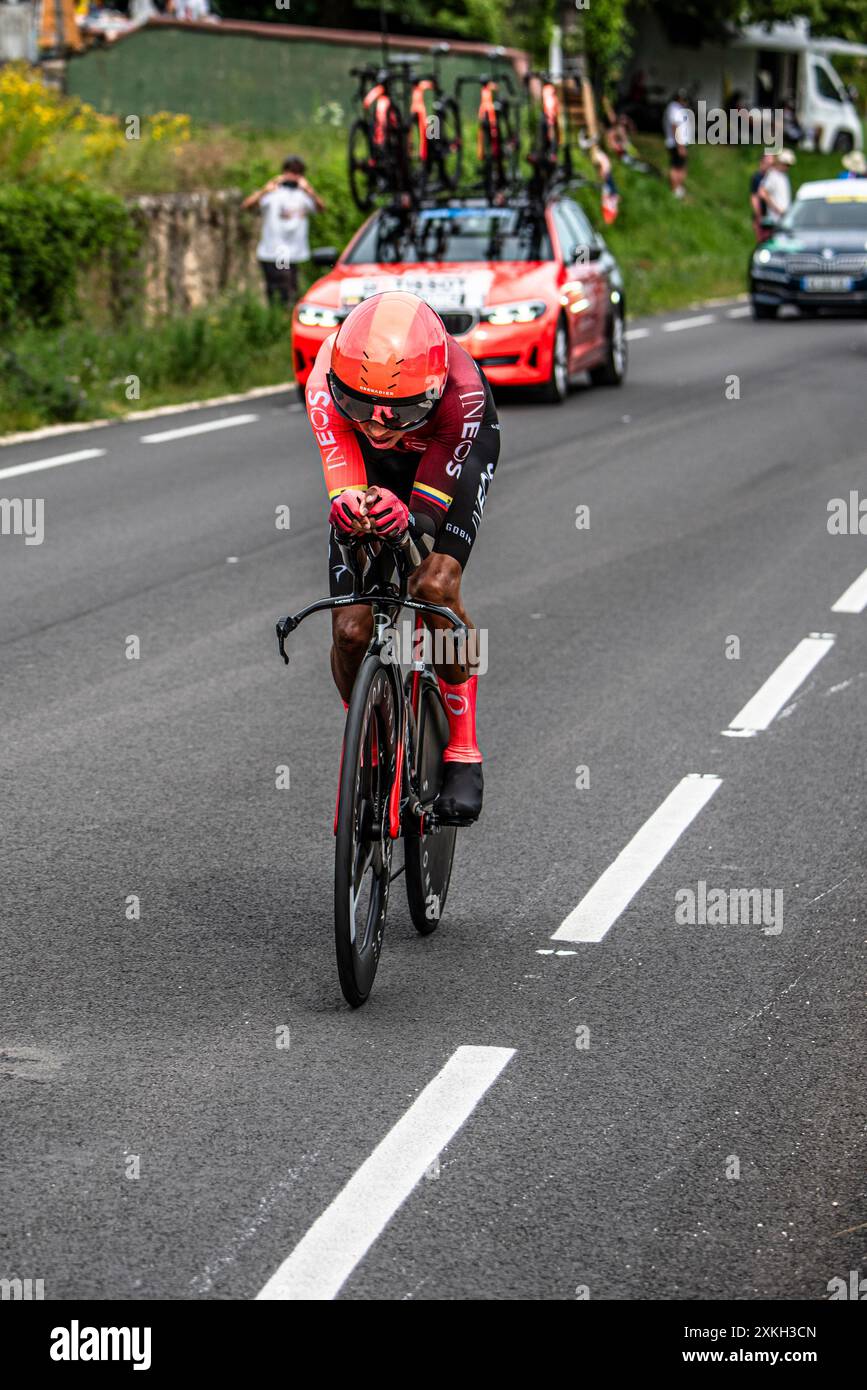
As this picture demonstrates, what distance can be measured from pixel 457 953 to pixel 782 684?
146 inches

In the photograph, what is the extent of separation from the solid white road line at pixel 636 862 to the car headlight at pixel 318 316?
10.7 meters

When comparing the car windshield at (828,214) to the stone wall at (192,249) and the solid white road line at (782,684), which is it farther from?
the solid white road line at (782,684)

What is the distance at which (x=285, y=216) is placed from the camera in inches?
886

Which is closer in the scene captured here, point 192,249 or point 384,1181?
point 384,1181

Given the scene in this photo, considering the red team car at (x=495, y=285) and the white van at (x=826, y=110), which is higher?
the white van at (x=826, y=110)

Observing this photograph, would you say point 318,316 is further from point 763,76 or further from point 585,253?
point 763,76

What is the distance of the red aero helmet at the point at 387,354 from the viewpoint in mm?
5727

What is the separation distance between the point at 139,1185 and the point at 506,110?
22.6 meters

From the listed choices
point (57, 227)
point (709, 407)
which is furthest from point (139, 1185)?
point (57, 227)

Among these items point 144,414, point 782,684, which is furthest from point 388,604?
point 144,414

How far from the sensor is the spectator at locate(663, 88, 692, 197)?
44969 mm

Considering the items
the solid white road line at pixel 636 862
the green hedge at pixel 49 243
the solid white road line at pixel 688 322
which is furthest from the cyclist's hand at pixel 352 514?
the solid white road line at pixel 688 322

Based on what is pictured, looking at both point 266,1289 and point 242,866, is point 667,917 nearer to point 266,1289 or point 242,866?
point 242,866

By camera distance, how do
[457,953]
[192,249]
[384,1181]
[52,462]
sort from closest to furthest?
[384,1181] → [457,953] → [52,462] → [192,249]
